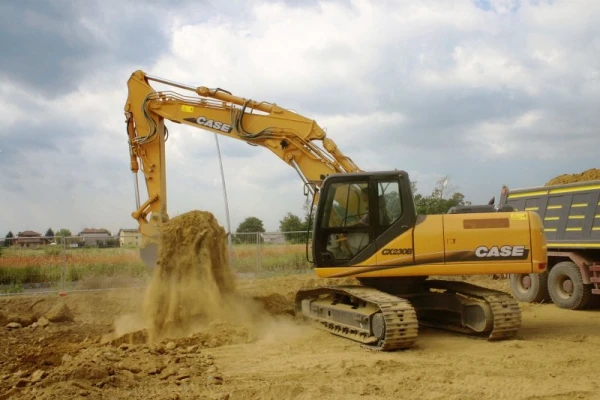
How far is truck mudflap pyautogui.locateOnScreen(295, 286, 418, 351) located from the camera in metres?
8.23

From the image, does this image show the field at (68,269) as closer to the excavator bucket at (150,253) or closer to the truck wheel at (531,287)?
the excavator bucket at (150,253)

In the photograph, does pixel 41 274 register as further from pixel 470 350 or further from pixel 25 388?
pixel 470 350

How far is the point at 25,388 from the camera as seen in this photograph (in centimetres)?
621

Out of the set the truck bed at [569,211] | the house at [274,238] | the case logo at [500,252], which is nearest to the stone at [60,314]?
the house at [274,238]

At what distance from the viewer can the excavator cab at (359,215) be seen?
30.3 feet

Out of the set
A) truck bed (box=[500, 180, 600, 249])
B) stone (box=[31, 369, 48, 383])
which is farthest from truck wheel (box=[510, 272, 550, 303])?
stone (box=[31, 369, 48, 383])

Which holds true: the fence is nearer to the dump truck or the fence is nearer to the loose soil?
the loose soil

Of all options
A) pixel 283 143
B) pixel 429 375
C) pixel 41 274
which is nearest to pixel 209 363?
pixel 429 375

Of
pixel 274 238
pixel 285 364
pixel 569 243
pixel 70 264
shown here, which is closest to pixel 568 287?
pixel 569 243

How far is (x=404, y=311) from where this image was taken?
8.36 meters

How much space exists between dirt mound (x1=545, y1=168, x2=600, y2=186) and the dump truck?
1.24 m

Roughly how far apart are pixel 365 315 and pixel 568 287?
6498 millimetres

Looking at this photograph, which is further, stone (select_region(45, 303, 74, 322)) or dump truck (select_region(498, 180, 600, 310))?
stone (select_region(45, 303, 74, 322))

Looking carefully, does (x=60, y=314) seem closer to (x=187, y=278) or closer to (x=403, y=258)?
(x=187, y=278)
